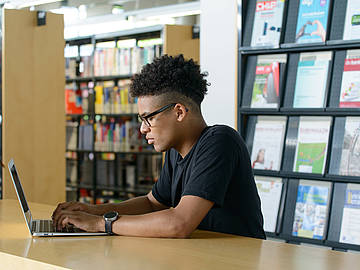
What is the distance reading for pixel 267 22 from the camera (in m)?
3.42

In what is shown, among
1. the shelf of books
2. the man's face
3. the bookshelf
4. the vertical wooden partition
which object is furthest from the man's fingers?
the bookshelf

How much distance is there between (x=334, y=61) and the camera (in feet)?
10.6

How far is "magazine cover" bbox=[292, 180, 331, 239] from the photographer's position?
3.24m

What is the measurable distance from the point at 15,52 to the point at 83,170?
8.72 feet

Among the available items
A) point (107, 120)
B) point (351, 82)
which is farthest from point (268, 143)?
point (107, 120)

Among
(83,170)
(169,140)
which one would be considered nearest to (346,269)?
(169,140)

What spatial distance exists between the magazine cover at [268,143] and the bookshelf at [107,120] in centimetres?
287

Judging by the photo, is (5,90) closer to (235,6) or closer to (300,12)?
(235,6)

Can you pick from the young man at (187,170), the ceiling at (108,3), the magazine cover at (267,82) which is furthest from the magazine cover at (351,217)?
the ceiling at (108,3)

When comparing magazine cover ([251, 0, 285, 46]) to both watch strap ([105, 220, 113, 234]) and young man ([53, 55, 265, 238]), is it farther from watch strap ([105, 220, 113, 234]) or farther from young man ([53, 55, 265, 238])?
watch strap ([105, 220, 113, 234])

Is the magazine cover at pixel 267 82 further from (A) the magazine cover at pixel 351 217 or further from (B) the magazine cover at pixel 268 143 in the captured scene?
(A) the magazine cover at pixel 351 217

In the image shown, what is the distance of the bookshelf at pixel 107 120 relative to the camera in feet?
21.2

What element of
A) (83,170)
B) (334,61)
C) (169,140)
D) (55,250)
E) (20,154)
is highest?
(334,61)

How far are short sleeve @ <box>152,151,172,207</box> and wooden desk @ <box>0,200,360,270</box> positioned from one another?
39 cm
